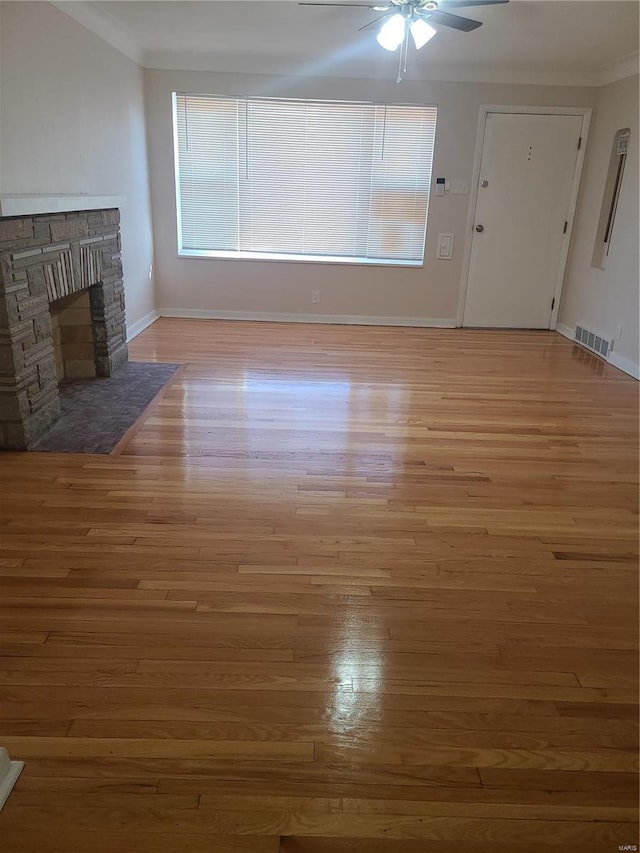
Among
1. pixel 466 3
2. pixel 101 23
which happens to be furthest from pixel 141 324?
pixel 466 3

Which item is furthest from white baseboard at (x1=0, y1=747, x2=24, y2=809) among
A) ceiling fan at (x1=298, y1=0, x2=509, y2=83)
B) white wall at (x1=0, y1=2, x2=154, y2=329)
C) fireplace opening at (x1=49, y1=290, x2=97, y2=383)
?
ceiling fan at (x1=298, y1=0, x2=509, y2=83)

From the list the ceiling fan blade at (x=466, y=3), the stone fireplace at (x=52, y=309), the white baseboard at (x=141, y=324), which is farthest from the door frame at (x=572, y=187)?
the stone fireplace at (x=52, y=309)

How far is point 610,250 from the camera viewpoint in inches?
208

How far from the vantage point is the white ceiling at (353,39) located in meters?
3.85

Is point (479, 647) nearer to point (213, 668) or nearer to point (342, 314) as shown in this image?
point (213, 668)

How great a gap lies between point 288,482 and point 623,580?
4.83 feet

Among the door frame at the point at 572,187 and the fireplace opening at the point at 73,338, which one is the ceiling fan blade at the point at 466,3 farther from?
the fireplace opening at the point at 73,338

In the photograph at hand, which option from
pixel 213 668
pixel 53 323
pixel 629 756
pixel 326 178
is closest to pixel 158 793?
pixel 213 668

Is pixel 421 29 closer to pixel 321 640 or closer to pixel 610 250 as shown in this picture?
pixel 610 250

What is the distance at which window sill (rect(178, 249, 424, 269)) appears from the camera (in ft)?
20.1

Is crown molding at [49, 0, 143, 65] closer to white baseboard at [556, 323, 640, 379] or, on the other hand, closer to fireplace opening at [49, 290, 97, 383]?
fireplace opening at [49, 290, 97, 383]

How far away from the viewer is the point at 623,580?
2.19 metres

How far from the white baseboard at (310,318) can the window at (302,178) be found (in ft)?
1.96

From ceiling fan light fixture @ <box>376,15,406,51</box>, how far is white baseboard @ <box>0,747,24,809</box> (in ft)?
13.0
